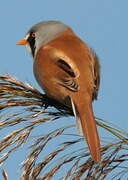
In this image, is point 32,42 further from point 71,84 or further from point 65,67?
point 71,84

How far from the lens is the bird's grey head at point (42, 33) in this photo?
15.1 feet

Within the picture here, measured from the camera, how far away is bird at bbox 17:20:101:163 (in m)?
3.55

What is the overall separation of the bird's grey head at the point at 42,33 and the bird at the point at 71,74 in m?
0.02

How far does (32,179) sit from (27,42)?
265 cm

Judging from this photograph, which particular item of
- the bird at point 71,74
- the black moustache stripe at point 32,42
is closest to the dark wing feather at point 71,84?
the bird at point 71,74

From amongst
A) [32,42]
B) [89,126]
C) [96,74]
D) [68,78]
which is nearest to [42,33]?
[32,42]

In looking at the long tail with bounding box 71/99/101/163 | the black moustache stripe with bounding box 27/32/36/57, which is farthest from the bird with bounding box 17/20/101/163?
the black moustache stripe with bounding box 27/32/36/57

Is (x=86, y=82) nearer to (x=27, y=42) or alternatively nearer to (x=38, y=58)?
(x=38, y=58)

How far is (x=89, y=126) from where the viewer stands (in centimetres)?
337

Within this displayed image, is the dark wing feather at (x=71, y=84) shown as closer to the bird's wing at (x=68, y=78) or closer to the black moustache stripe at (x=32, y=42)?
the bird's wing at (x=68, y=78)

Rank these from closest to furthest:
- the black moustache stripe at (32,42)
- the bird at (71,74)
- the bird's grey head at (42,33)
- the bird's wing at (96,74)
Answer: the bird at (71,74) < the bird's wing at (96,74) < the bird's grey head at (42,33) < the black moustache stripe at (32,42)

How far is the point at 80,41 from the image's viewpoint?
4449 millimetres

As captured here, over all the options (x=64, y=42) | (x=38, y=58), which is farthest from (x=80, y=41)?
(x=38, y=58)

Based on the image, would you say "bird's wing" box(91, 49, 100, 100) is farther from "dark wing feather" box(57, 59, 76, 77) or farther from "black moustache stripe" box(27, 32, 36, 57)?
"black moustache stripe" box(27, 32, 36, 57)
